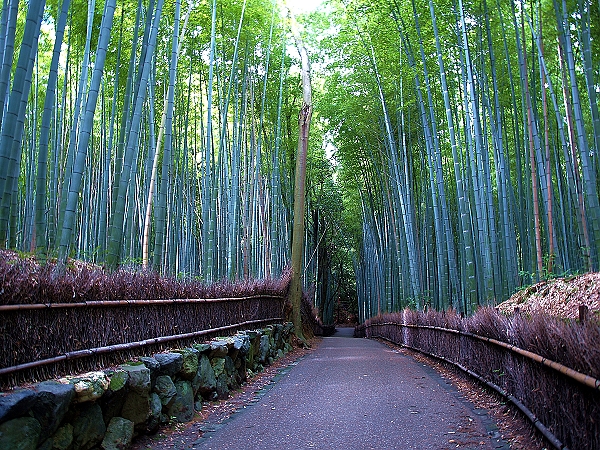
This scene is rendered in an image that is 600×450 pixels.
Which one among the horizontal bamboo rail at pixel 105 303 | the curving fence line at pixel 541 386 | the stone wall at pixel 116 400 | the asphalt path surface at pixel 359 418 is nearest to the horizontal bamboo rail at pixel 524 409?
the curving fence line at pixel 541 386

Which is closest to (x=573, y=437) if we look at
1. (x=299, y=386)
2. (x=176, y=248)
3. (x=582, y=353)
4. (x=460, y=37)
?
(x=582, y=353)

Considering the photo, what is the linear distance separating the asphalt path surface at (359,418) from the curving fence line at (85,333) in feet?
2.34

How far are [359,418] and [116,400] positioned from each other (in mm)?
1638

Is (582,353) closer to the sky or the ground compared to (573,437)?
closer to the sky

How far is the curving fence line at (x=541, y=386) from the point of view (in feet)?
7.04

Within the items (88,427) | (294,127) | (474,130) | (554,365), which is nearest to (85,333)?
(88,427)

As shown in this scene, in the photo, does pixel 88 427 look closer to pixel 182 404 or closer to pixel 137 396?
pixel 137 396

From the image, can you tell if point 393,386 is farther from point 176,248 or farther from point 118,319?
point 176,248

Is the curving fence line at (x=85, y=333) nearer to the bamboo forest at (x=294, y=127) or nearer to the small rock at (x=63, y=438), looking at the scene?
the small rock at (x=63, y=438)

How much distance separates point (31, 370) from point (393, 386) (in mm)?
3382

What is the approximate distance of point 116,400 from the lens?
2.85 meters

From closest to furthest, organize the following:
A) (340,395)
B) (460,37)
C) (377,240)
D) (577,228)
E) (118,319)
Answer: (118,319)
(340,395)
(460,37)
(577,228)
(377,240)

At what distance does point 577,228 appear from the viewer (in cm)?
933

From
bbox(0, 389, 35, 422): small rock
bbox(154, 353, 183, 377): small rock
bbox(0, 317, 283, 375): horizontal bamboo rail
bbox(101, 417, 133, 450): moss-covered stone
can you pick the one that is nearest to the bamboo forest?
bbox(0, 317, 283, 375): horizontal bamboo rail
